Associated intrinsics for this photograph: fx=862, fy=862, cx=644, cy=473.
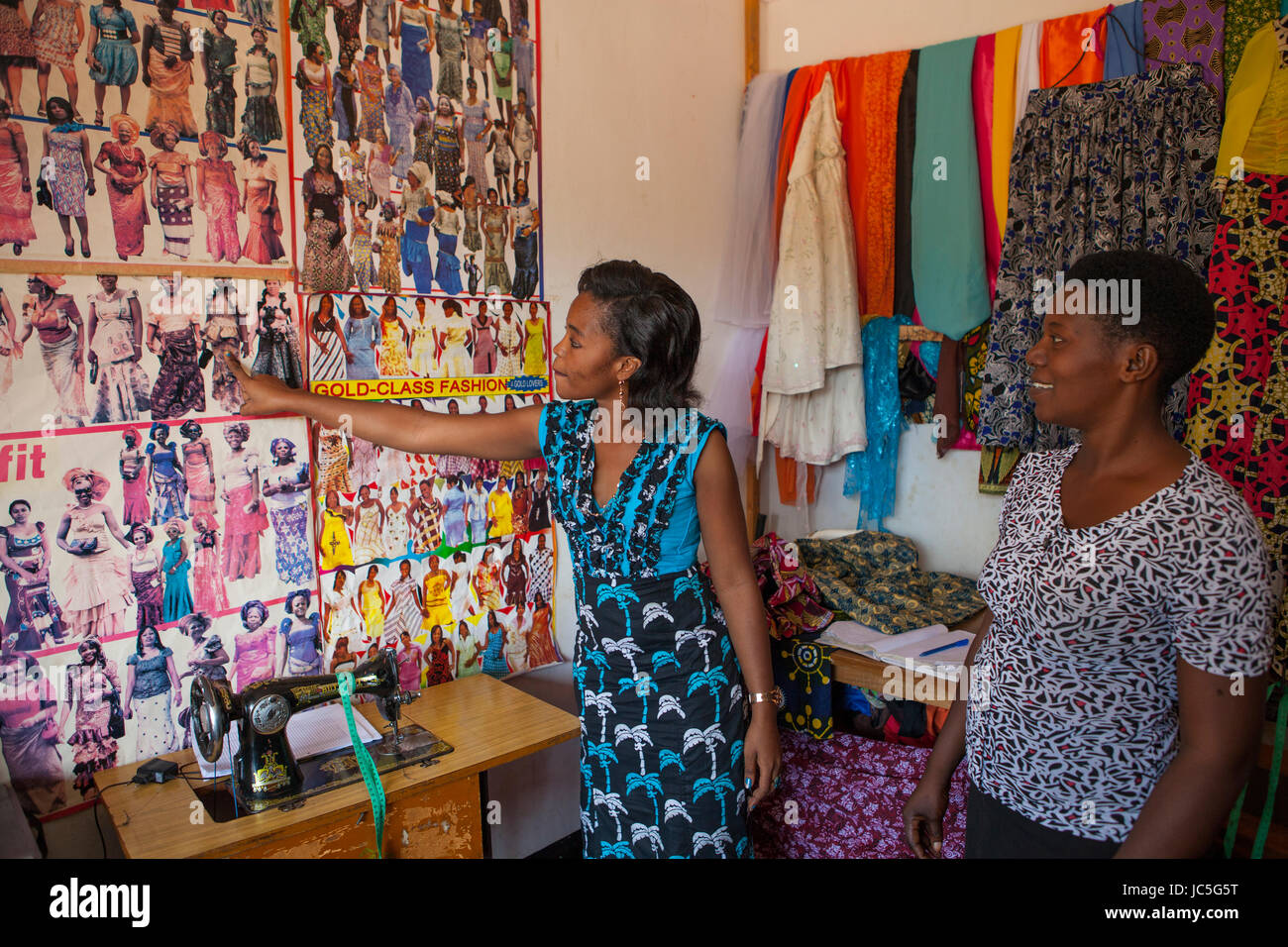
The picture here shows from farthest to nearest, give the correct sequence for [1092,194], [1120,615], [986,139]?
1. [986,139]
2. [1092,194]
3. [1120,615]

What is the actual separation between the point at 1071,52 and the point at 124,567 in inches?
116

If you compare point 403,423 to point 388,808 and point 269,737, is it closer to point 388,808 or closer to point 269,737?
point 269,737

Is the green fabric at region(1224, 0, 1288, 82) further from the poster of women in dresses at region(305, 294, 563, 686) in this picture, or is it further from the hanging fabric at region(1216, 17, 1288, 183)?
the poster of women in dresses at region(305, 294, 563, 686)

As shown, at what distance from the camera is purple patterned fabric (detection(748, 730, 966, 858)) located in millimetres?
2645

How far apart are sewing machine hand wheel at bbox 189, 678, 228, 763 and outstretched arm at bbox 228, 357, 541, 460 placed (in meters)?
0.61

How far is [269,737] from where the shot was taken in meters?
1.69

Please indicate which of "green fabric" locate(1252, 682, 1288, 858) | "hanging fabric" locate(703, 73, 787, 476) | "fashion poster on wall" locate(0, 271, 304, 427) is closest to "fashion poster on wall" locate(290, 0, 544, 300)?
"fashion poster on wall" locate(0, 271, 304, 427)

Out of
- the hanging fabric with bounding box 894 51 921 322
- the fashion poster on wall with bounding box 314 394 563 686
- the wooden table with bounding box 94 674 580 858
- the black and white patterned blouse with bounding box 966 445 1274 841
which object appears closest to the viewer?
the black and white patterned blouse with bounding box 966 445 1274 841

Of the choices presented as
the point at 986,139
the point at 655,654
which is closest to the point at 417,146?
the point at 655,654

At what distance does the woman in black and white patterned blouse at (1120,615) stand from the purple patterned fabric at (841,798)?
45.0 inches

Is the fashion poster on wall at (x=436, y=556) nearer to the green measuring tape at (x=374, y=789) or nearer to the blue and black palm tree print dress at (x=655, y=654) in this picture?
the green measuring tape at (x=374, y=789)

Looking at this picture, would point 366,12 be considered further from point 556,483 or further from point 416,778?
point 416,778

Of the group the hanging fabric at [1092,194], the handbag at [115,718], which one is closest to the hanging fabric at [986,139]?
the hanging fabric at [1092,194]
